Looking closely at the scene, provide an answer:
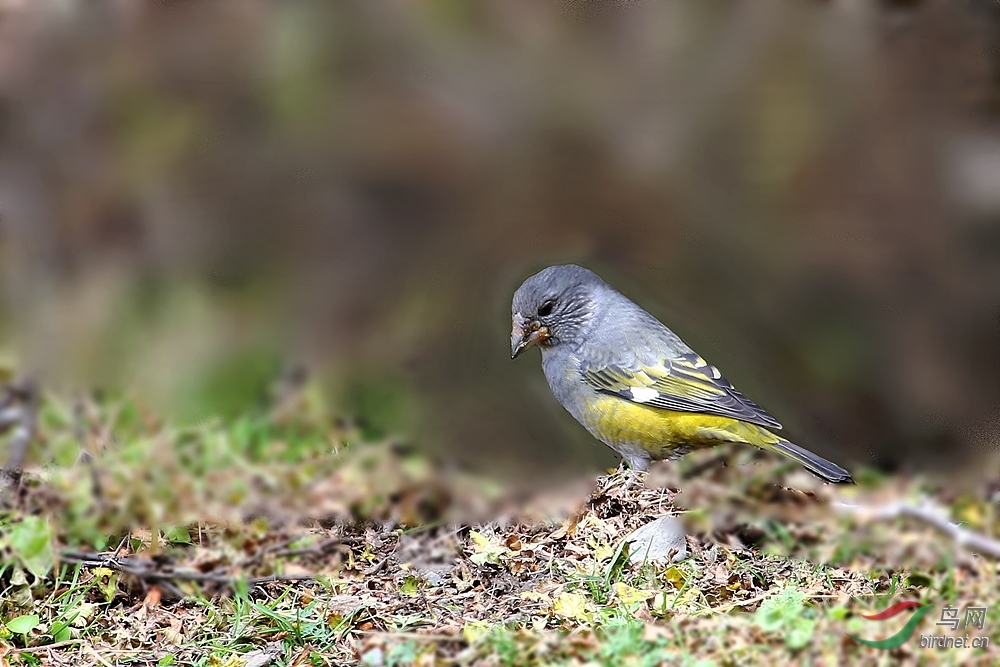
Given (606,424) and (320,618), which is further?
(606,424)

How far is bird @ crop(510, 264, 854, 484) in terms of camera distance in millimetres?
3793

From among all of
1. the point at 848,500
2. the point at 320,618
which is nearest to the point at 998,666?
the point at 848,500

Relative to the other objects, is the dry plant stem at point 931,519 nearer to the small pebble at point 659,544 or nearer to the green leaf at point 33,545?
the small pebble at point 659,544

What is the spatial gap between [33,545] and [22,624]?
0.85 ft

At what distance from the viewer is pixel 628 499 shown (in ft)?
13.0

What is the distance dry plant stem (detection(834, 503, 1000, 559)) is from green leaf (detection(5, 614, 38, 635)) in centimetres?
263

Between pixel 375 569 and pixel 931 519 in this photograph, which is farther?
pixel 375 569

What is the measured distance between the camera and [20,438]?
161 inches

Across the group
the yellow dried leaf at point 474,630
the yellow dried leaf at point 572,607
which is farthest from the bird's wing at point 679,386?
the yellow dried leaf at point 474,630

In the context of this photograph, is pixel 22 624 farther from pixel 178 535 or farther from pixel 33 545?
pixel 178 535

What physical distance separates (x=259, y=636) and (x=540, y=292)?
1701mm

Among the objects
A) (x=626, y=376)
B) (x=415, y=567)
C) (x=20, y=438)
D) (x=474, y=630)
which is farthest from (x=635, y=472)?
(x=20, y=438)

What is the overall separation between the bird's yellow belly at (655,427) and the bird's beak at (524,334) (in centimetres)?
35

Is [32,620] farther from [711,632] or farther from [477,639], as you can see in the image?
[711,632]
